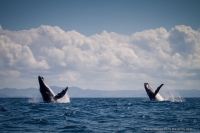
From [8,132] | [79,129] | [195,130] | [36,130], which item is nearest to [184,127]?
[195,130]

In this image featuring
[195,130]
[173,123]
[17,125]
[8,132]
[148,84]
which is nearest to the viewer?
[8,132]

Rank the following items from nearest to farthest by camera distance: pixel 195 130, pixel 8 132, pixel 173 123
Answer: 1. pixel 8 132
2. pixel 195 130
3. pixel 173 123

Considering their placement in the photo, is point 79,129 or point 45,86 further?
point 45,86

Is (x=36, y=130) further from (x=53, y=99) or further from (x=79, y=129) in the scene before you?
(x=53, y=99)

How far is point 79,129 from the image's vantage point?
13.9 meters

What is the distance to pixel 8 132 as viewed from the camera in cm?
1277

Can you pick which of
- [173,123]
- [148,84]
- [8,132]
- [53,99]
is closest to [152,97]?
[148,84]

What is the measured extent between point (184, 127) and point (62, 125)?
26.4 ft

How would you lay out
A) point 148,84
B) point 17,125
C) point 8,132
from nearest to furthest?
point 8,132
point 17,125
point 148,84

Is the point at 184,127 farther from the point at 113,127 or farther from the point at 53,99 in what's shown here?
the point at 53,99

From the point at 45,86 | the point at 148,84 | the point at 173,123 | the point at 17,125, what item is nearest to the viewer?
the point at 17,125

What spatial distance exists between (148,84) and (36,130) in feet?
98.3

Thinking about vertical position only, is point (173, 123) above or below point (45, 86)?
below

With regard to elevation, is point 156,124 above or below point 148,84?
below
